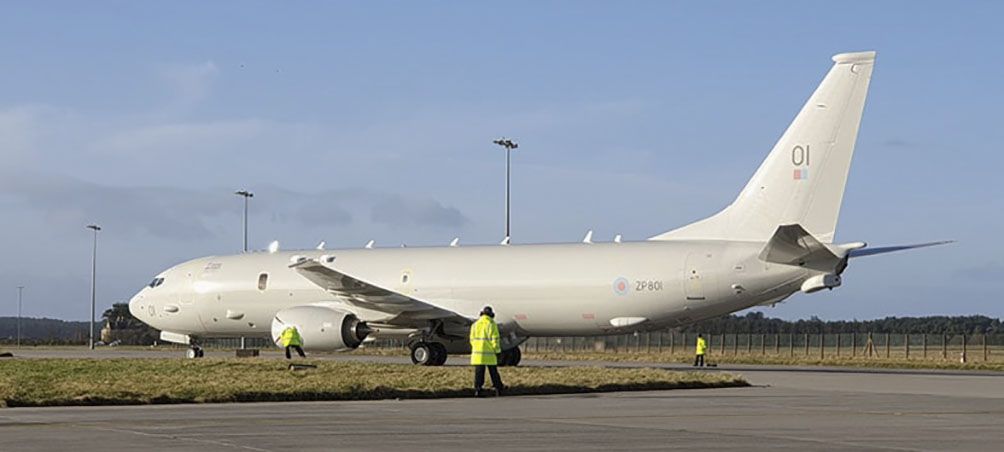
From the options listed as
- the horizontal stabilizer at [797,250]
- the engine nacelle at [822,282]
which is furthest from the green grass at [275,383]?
the engine nacelle at [822,282]

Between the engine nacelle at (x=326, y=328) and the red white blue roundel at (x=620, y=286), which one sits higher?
the red white blue roundel at (x=620, y=286)

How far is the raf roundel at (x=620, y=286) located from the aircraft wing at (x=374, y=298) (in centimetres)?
430

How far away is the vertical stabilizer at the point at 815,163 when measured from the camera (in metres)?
32.5

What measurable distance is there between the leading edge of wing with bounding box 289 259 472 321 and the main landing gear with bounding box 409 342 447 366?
0.78 metres

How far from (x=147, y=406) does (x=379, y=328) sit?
63.5 feet

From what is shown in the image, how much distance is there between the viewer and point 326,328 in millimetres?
37406

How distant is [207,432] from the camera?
47.9 ft

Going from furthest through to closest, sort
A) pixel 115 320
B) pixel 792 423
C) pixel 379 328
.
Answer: pixel 115 320 < pixel 379 328 < pixel 792 423

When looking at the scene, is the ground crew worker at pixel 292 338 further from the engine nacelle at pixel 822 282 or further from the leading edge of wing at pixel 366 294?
the engine nacelle at pixel 822 282

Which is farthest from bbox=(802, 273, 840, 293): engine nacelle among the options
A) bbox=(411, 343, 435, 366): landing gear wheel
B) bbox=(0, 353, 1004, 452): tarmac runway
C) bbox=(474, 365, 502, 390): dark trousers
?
bbox=(474, 365, 502, 390): dark trousers

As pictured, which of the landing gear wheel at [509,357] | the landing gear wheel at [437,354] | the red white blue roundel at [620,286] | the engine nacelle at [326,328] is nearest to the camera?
the red white blue roundel at [620,286]

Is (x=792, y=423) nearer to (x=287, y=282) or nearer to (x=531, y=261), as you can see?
(x=531, y=261)

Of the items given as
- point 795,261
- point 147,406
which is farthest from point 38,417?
point 795,261

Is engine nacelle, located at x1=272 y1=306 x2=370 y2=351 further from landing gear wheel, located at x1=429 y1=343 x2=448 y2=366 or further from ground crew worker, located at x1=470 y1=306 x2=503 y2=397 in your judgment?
ground crew worker, located at x1=470 y1=306 x2=503 y2=397
